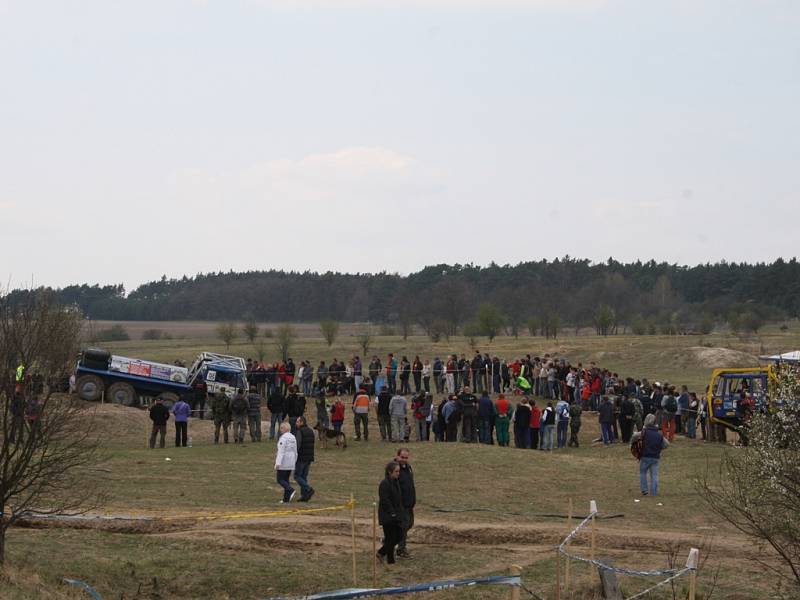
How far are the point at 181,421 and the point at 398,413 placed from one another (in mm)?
6323

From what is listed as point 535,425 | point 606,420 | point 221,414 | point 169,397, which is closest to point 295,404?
point 221,414

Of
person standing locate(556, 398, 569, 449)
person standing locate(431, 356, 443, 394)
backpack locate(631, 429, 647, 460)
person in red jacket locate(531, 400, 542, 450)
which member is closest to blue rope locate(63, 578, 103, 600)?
backpack locate(631, 429, 647, 460)

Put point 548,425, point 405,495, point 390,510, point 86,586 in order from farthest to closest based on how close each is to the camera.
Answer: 1. point 548,425
2. point 405,495
3. point 390,510
4. point 86,586

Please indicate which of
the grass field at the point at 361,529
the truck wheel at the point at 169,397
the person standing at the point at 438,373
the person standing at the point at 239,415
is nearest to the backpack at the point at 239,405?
the person standing at the point at 239,415

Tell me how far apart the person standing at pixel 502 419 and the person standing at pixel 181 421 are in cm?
905

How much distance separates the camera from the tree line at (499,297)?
300 ft

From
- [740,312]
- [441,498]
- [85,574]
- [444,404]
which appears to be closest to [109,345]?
[740,312]

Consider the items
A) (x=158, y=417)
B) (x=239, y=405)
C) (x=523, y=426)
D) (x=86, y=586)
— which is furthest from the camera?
(x=239, y=405)

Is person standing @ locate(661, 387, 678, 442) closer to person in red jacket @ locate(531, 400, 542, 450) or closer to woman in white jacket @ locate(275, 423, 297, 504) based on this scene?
person in red jacket @ locate(531, 400, 542, 450)

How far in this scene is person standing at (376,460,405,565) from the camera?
15289 millimetres

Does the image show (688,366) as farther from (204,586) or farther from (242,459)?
(204,586)

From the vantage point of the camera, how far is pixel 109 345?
85812 millimetres

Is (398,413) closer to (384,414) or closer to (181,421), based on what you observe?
(384,414)

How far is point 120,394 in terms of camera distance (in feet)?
127
